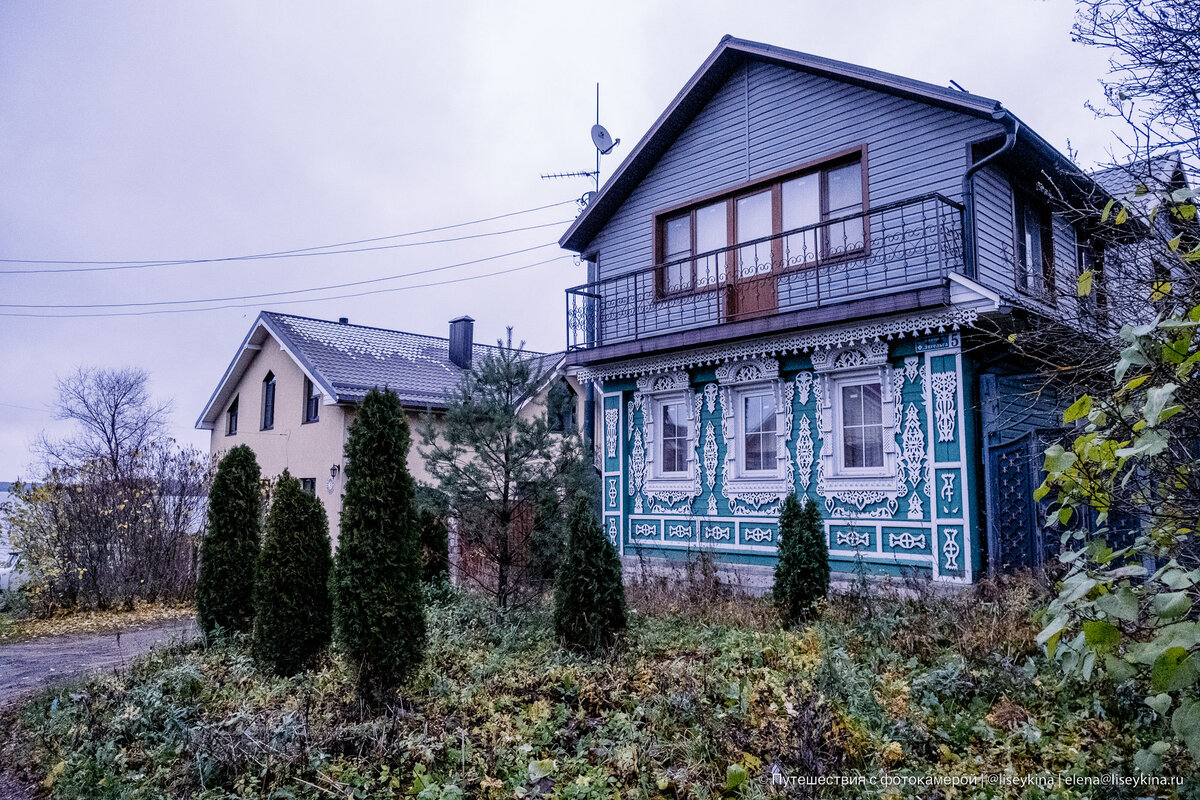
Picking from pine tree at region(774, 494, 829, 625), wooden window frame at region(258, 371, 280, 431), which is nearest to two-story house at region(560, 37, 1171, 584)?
pine tree at region(774, 494, 829, 625)

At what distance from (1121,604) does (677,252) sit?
10.6m

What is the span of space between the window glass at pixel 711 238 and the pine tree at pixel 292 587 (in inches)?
266

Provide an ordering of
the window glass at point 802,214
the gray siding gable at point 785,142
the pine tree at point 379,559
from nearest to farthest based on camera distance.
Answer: the pine tree at point 379,559, the gray siding gable at point 785,142, the window glass at point 802,214

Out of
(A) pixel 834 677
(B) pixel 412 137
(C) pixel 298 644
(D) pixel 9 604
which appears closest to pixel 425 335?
(B) pixel 412 137

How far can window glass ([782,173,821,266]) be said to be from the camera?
10.2 m

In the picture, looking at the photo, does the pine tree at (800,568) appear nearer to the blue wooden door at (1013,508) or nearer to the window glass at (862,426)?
the window glass at (862,426)

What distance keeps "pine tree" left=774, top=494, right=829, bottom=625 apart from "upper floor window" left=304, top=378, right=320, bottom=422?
14.9 m

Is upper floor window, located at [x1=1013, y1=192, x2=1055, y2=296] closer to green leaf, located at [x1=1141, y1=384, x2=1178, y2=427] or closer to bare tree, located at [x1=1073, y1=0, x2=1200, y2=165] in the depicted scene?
bare tree, located at [x1=1073, y1=0, x2=1200, y2=165]

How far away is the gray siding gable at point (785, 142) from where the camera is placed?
30.3 feet

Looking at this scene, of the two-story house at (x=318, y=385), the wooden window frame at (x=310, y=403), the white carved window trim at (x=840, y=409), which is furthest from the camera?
the wooden window frame at (x=310, y=403)

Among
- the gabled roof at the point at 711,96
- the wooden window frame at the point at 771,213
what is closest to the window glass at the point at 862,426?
the wooden window frame at the point at 771,213

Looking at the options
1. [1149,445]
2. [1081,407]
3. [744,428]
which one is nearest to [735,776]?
[1081,407]

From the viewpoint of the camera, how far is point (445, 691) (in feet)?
19.0

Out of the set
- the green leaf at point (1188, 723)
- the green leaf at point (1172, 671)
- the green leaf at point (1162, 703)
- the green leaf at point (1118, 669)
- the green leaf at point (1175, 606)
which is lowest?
the green leaf at point (1162, 703)
